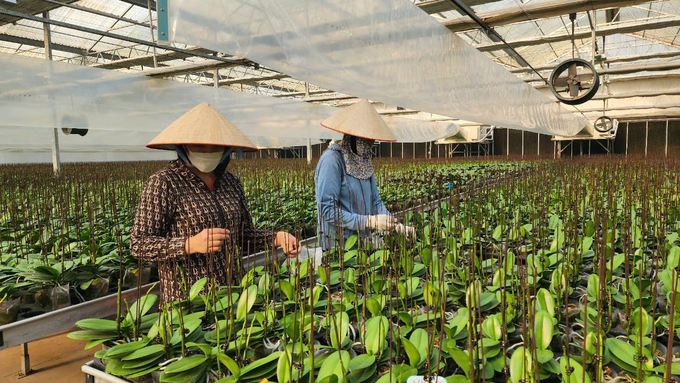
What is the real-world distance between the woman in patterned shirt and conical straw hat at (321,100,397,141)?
0.61m

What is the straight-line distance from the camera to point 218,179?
151 cm

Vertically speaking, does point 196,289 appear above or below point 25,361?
above

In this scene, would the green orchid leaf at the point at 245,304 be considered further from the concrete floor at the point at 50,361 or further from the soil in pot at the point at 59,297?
the concrete floor at the point at 50,361

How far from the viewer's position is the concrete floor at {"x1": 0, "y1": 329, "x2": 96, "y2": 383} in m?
2.11

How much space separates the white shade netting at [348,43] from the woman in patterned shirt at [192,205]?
1.21 ft

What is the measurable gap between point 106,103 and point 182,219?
3567mm

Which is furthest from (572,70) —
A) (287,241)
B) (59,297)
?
(59,297)

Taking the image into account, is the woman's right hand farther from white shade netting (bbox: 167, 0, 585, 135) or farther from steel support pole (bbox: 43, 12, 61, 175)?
steel support pole (bbox: 43, 12, 61, 175)

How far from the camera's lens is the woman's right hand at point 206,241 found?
4.06 ft

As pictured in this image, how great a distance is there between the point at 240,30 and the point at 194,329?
1.12 m

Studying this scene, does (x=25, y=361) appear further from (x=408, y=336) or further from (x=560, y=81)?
(x=560, y=81)

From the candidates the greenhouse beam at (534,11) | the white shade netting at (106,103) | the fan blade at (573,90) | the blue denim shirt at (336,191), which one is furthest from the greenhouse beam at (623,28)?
the blue denim shirt at (336,191)

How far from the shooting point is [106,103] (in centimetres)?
430

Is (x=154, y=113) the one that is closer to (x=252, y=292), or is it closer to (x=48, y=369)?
(x=48, y=369)
